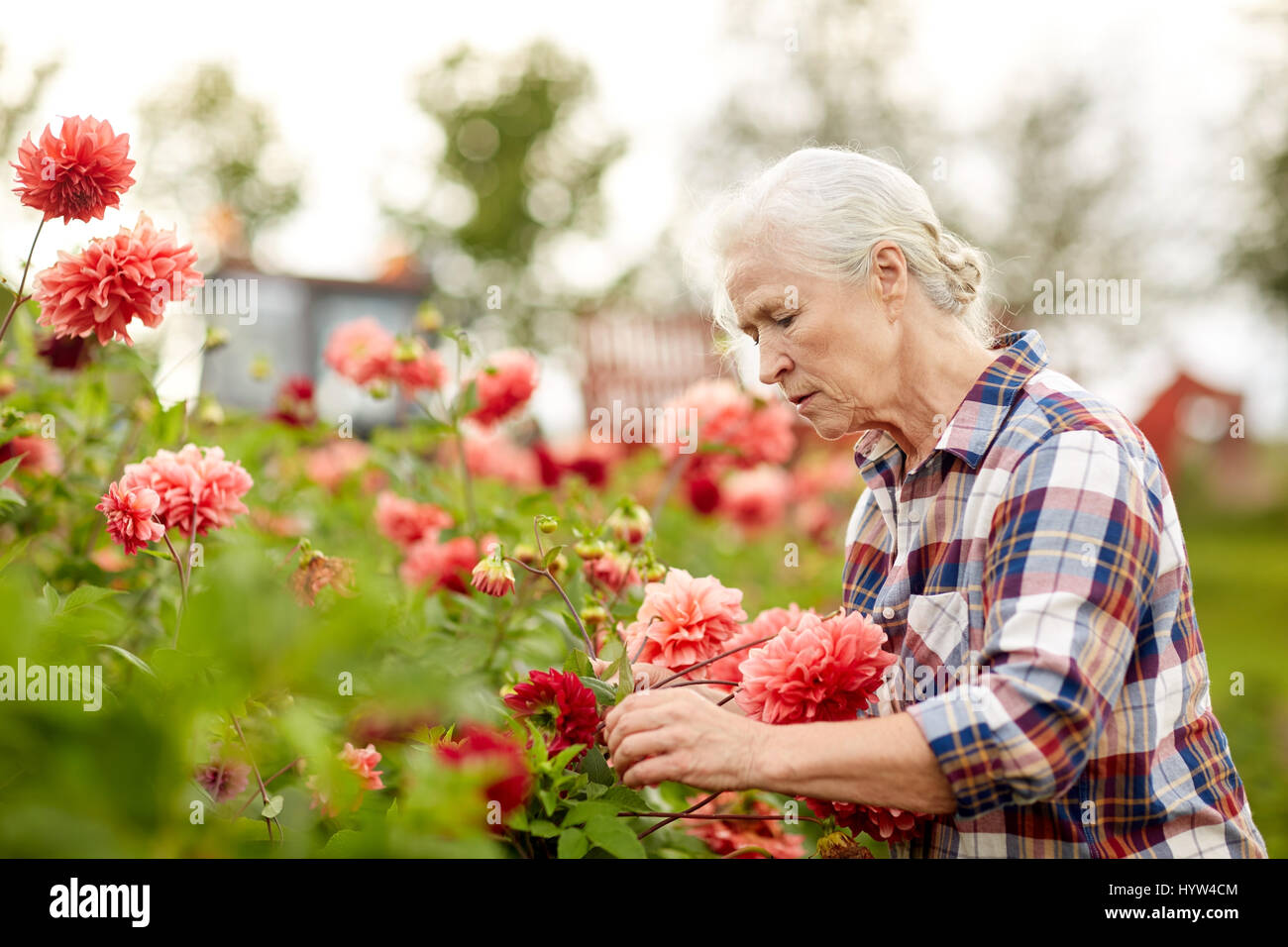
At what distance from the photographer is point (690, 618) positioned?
1360 mm

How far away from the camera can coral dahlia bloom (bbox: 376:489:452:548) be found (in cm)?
228

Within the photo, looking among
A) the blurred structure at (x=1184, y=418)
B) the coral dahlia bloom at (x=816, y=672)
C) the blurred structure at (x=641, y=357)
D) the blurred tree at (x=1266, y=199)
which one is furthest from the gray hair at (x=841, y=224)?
the blurred tree at (x=1266, y=199)

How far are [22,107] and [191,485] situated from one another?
1.58m

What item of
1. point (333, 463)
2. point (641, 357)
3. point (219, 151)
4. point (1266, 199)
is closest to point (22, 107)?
point (333, 463)

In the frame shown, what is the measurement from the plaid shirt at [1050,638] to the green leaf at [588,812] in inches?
12.8

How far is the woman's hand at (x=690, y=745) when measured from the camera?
3.49 feet

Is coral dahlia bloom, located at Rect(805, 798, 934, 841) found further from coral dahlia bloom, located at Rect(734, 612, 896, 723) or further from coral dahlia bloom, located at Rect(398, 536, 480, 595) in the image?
coral dahlia bloom, located at Rect(398, 536, 480, 595)

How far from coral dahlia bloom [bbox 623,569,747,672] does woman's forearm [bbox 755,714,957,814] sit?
294 millimetres

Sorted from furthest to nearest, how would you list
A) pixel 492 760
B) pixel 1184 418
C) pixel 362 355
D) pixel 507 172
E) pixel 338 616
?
pixel 507 172 < pixel 1184 418 < pixel 362 355 < pixel 492 760 < pixel 338 616

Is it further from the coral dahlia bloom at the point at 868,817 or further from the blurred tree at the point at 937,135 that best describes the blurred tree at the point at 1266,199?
the coral dahlia bloom at the point at 868,817

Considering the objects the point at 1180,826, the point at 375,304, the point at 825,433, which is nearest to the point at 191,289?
the point at 825,433

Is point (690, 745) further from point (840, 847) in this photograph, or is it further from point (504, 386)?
point (504, 386)

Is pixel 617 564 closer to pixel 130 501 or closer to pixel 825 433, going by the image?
pixel 825 433

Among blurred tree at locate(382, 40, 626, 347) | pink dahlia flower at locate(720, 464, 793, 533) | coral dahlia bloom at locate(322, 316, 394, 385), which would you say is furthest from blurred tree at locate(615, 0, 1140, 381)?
blurred tree at locate(382, 40, 626, 347)
